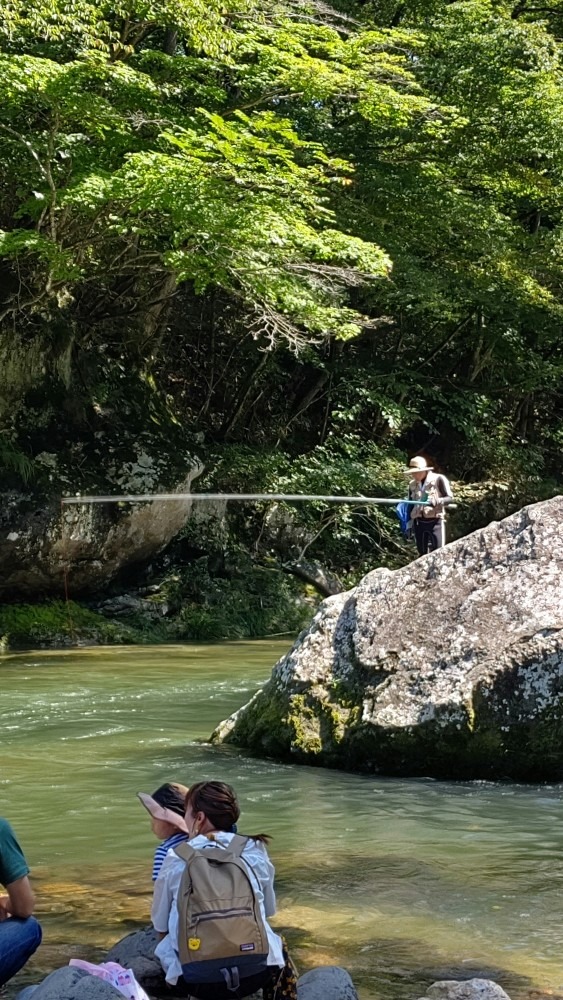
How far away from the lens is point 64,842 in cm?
661

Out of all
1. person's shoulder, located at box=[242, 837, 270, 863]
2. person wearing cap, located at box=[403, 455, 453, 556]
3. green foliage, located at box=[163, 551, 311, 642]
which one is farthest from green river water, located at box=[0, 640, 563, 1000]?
green foliage, located at box=[163, 551, 311, 642]

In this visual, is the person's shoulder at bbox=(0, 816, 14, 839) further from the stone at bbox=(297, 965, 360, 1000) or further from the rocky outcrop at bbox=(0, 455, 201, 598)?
the rocky outcrop at bbox=(0, 455, 201, 598)

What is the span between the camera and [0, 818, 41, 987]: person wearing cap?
3895mm

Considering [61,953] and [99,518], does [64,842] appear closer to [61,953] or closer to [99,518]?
[61,953]

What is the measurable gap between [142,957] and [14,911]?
61cm

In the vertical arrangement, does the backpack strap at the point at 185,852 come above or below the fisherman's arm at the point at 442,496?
above

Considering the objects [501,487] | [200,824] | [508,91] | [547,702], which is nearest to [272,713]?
[547,702]

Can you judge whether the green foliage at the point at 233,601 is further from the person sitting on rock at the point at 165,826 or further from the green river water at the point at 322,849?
the person sitting on rock at the point at 165,826

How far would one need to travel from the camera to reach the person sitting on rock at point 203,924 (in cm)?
383

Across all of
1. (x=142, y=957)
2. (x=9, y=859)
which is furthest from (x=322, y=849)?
(x=9, y=859)

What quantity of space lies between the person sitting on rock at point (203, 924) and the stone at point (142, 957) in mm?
451

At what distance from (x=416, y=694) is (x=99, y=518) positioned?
34.1 ft

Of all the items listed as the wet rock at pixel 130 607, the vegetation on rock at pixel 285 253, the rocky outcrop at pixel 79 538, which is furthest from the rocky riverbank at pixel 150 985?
the wet rock at pixel 130 607

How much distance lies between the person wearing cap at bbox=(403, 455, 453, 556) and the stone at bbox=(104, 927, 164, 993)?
9466mm
